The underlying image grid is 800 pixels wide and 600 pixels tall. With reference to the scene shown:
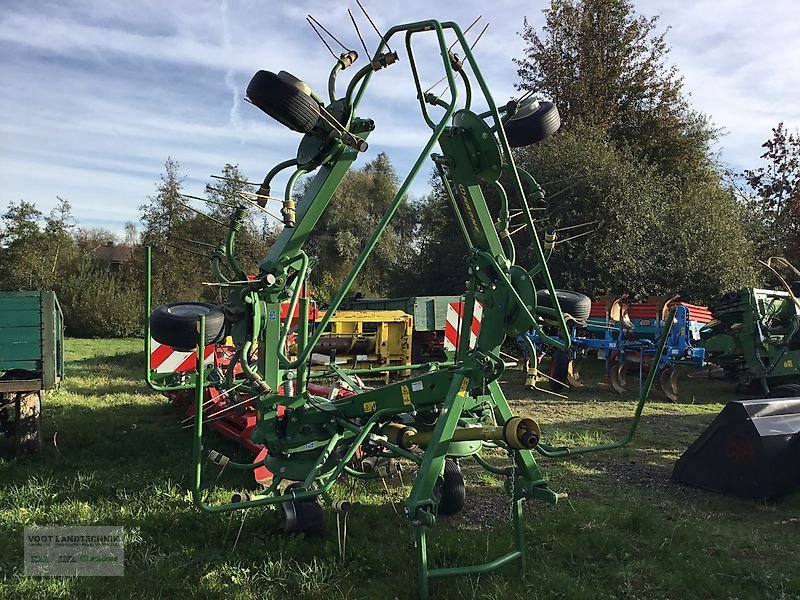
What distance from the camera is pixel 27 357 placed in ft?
18.5

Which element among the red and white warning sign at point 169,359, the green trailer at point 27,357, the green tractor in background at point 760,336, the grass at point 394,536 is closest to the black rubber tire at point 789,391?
the grass at point 394,536

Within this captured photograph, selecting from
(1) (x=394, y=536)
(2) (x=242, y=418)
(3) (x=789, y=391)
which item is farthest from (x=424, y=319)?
(1) (x=394, y=536)

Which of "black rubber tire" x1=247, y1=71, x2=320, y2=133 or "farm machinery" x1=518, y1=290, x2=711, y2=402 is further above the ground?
"black rubber tire" x1=247, y1=71, x2=320, y2=133

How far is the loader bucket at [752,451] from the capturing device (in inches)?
190

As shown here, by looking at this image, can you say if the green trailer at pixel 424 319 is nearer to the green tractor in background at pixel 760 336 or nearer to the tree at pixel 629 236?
the tree at pixel 629 236

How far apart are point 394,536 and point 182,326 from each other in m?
1.91

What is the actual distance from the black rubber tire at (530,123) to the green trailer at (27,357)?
4385 millimetres

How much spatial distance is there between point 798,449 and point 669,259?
1181 cm

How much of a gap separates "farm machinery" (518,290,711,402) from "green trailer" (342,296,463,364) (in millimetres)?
1842

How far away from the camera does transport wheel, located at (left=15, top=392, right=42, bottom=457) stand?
5.88 metres

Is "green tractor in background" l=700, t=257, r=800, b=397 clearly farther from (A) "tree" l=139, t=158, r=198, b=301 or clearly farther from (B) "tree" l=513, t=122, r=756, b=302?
(A) "tree" l=139, t=158, r=198, b=301

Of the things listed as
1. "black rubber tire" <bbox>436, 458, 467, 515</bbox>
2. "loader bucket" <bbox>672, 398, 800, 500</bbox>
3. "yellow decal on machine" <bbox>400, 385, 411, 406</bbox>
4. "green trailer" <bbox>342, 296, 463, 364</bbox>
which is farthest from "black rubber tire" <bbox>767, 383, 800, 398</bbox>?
"green trailer" <bbox>342, 296, 463, 364</bbox>

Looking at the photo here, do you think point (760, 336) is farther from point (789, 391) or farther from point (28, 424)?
point (28, 424)

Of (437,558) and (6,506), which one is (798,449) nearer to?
(437,558)
